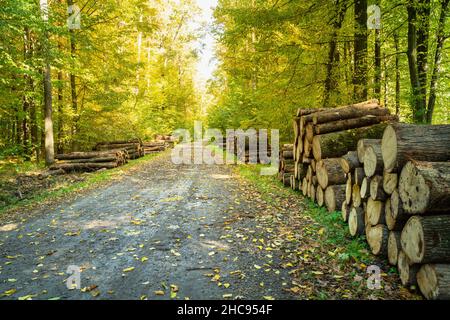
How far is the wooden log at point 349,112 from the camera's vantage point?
25.8ft

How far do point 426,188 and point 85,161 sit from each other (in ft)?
45.4

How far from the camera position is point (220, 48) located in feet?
94.8

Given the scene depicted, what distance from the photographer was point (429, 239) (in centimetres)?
339

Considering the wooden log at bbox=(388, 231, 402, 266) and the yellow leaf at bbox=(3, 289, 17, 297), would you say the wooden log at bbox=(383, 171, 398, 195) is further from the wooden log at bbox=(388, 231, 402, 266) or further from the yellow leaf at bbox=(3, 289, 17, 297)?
the yellow leaf at bbox=(3, 289, 17, 297)

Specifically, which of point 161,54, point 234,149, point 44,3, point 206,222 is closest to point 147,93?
point 161,54

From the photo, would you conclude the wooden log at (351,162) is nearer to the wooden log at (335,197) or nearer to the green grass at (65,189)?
the wooden log at (335,197)

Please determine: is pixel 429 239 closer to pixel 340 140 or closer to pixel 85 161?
pixel 340 140

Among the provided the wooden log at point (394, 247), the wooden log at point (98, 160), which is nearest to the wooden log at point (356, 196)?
the wooden log at point (394, 247)

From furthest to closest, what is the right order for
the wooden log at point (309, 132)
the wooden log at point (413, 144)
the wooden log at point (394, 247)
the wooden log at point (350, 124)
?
the wooden log at point (309, 132)
the wooden log at point (350, 124)
the wooden log at point (413, 144)
the wooden log at point (394, 247)

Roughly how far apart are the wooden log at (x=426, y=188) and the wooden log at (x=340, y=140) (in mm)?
3346

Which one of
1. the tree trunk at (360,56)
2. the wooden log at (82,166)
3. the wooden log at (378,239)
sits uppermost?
the tree trunk at (360,56)

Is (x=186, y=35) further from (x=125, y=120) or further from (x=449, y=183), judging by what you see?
(x=449, y=183)

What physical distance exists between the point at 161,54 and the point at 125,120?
1492 cm
